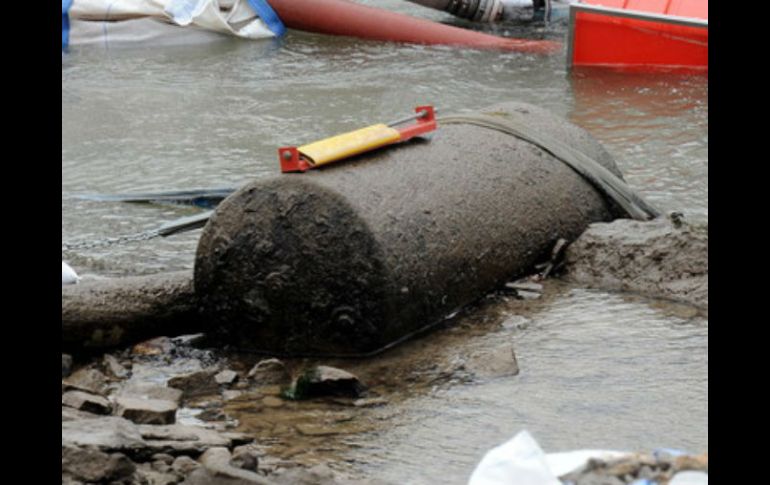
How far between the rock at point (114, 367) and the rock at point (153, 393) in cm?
32

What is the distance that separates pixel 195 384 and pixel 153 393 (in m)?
0.22

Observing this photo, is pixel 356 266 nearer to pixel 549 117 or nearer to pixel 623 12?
pixel 549 117

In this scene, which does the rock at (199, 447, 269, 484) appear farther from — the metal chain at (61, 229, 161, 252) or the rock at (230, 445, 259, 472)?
the metal chain at (61, 229, 161, 252)

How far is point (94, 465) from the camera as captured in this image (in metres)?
3.47

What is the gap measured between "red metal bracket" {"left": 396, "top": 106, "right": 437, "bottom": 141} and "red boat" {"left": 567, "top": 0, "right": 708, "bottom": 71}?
5.86 m

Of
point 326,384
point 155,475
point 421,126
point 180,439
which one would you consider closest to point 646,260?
point 421,126

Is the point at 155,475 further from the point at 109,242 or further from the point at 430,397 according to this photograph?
the point at 109,242

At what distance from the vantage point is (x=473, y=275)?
5352mm

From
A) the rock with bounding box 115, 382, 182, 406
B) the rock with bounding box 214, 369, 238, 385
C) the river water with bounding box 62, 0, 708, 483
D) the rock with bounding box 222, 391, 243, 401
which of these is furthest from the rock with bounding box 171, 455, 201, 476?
the rock with bounding box 214, 369, 238, 385

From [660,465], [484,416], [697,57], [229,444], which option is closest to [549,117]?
[484,416]

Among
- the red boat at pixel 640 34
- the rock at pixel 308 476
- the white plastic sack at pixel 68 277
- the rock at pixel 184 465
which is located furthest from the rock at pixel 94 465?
the red boat at pixel 640 34

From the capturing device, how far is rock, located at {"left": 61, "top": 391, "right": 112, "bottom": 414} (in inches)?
164

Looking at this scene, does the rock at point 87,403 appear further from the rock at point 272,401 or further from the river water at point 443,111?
the river water at point 443,111

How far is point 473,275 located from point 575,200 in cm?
99
